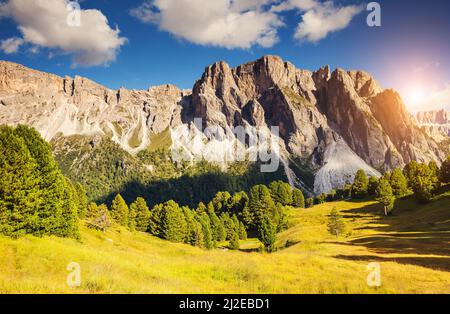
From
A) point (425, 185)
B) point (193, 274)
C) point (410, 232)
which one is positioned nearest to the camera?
point (193, 274)

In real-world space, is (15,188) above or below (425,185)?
above

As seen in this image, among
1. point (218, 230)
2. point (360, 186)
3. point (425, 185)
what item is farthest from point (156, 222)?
point (360, 186)

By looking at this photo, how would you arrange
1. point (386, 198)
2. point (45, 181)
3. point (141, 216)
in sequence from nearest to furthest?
1. point (45, 181)
2. point (386, 198)
3. point (141, 216)

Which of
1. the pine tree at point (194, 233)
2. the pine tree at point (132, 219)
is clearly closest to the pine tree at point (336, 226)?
the pine tree at point (194, 233)

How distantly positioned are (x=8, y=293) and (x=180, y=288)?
702cm

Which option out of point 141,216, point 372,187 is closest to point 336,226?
point 141,216

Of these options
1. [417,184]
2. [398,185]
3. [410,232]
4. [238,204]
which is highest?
[417,184]

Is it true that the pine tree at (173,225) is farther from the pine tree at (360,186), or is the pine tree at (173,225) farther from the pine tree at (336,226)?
the pine tree at (360,186)

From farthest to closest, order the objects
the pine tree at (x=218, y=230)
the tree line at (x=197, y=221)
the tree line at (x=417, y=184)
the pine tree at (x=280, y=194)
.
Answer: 1. the pine tree at (x=280, y=194)
2. the pine tree at (x=218, y=230)
3. the tree line at (x=417, y=184)
4. the tree line at (x=197, y=221)

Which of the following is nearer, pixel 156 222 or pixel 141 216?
pixel 156 222

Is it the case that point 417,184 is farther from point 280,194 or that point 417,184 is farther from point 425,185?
point 280,194

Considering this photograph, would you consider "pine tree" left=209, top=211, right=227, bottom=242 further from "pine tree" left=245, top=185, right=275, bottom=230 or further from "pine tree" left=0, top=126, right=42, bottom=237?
"pine tree" left=0, top=126, right=42, bottom=237
